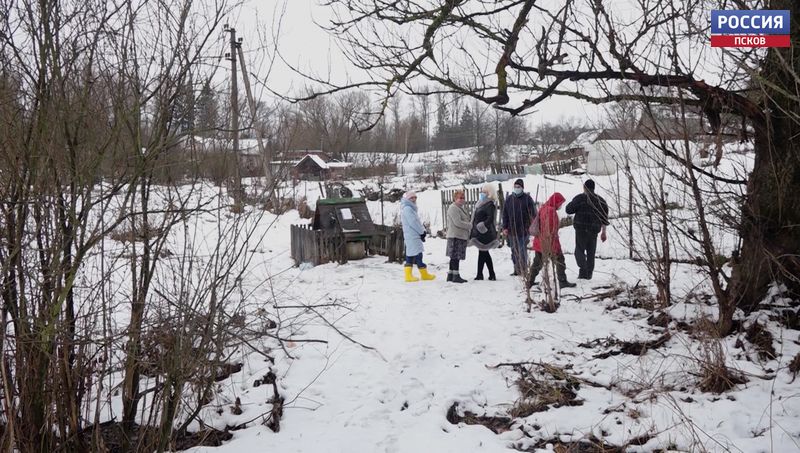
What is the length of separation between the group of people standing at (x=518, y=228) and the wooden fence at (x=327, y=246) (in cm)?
182

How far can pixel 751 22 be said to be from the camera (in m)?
4.76

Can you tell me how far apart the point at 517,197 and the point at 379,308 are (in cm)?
275

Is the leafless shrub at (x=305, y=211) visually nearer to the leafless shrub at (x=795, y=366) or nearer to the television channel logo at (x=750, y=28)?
the television channel logo at (x=750, y=28)

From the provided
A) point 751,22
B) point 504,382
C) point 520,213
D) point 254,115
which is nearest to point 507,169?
point 520,213

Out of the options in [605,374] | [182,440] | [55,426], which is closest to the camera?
[55,426]

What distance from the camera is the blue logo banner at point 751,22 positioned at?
4.67 m

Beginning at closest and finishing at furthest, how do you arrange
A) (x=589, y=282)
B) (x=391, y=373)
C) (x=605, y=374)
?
(x=605, y=374), (x=391, y=373), (x=589, y=282)

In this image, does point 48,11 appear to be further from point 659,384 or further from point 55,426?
point 659,384

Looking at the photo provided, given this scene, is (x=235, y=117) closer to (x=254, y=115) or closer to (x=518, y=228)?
(x=254, y=115)

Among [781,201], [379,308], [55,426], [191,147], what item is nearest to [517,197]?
[379,308]

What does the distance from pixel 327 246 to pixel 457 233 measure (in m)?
3.07

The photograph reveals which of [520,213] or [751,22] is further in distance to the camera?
[520,213]

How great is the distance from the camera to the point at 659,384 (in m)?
4.12

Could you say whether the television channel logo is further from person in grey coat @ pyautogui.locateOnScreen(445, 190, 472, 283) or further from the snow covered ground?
person in grey coat @ pyautogui.locateOnScreen(445, 190, 472, 283)
